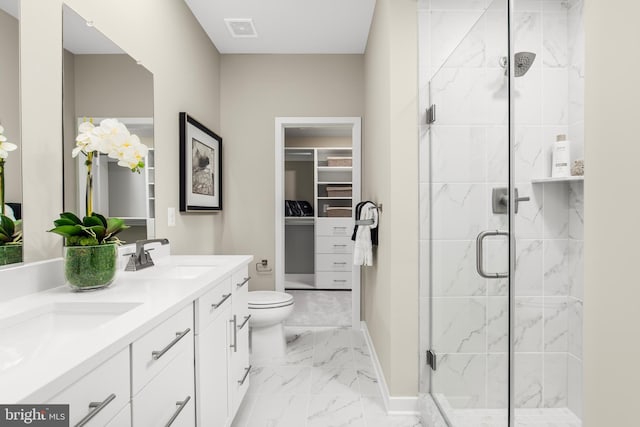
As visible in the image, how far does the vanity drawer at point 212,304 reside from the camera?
125cm

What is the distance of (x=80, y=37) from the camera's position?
1.40 m

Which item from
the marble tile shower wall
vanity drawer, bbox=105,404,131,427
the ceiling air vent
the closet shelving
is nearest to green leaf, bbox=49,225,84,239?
vanity drawer, bbox=105,404,131,427

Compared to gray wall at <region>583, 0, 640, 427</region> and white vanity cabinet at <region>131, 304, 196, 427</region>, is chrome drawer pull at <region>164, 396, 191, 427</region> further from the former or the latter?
gray wall at <region>583, 0, 640, 427</region>

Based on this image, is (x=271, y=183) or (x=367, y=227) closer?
(x=367, y=227)

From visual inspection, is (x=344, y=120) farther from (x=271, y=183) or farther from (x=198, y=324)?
(x=198, y=324)

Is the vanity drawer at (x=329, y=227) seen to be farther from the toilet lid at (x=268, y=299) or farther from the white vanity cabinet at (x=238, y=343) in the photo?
the white vanity cabinet at (x=238, y=343)

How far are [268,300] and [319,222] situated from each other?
242 cm

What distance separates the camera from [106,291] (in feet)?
3.86

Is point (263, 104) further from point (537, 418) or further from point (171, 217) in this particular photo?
point (537, 418)

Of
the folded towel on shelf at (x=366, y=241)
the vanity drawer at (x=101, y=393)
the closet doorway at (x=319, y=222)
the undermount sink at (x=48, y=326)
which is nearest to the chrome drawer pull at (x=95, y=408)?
the vanity drawer at (x=101, y=393)

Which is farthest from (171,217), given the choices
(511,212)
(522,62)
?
(522,62)

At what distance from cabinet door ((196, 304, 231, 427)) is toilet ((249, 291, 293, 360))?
2.96 feet

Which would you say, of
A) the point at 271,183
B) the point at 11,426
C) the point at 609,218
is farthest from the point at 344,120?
the point at 11,426

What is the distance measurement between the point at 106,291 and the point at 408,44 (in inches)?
72.4
